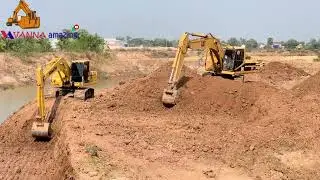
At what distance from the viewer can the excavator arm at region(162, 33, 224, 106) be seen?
2136 cm

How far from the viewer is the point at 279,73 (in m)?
40.1

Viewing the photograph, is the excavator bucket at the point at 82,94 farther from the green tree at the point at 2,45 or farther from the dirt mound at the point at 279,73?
the green tree at the point at 2,45

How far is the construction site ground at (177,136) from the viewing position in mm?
14344

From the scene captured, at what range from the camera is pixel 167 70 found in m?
25.0

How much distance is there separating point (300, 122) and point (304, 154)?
1.97 m

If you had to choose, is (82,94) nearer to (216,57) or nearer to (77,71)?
(77,71)

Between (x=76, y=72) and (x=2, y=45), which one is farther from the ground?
(x=2, y=45)

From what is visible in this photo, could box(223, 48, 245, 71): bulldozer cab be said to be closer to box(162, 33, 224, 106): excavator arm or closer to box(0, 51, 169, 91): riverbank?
box(162, 33, 224, 106): excavator arm

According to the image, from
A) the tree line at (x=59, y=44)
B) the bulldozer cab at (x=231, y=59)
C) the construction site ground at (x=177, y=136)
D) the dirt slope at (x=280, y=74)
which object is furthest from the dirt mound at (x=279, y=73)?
the tree line at (x=59, y=44)

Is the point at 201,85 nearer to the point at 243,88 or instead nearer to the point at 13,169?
the point at 243,88

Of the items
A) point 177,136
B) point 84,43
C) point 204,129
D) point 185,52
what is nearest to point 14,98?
point 185,52

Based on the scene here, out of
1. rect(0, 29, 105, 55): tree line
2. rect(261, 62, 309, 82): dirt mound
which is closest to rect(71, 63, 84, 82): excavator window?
rect(261, 62, 309, 82): dirt mound

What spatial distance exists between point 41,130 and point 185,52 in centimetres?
750

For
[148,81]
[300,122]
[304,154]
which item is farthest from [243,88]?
[304,154]
